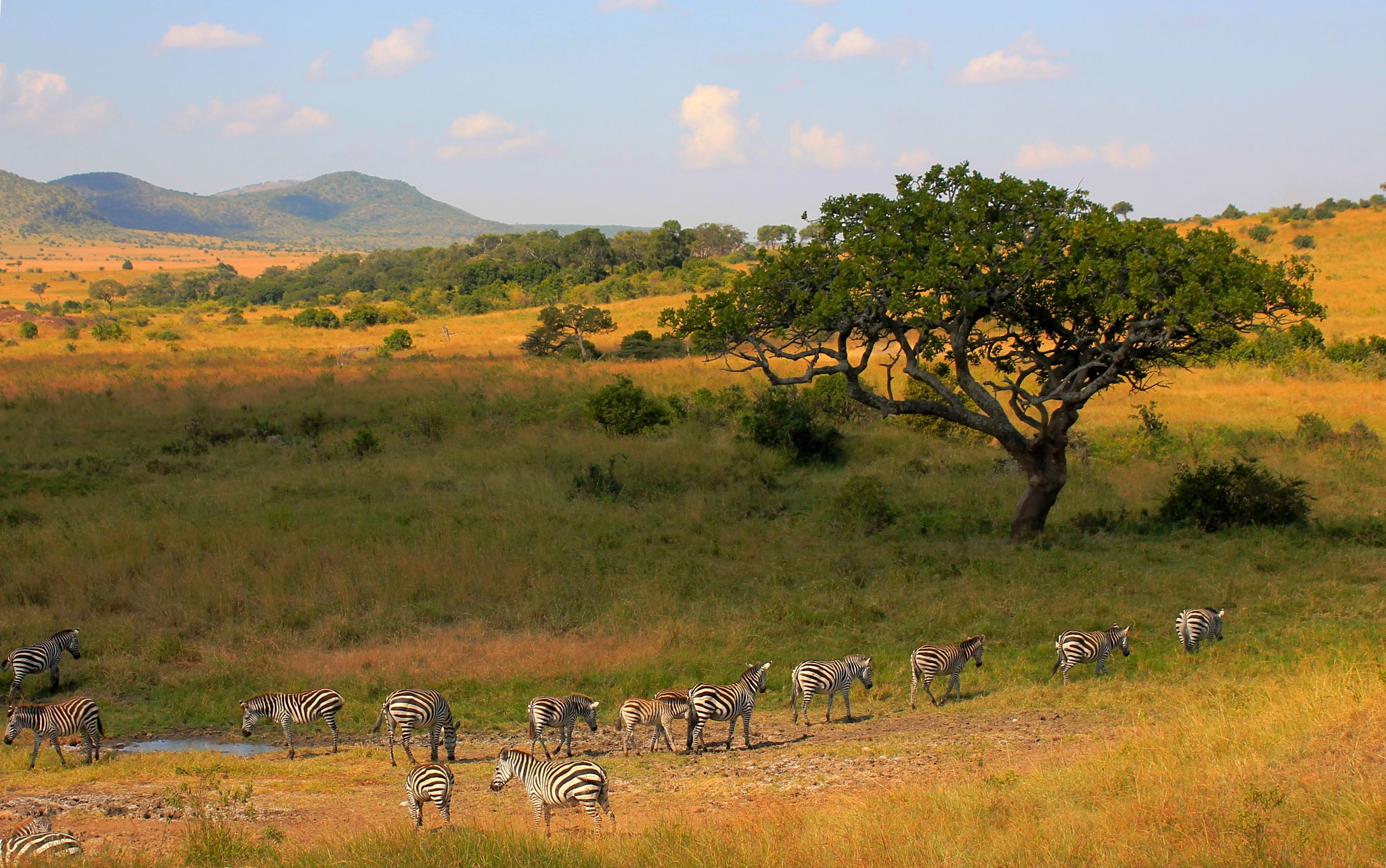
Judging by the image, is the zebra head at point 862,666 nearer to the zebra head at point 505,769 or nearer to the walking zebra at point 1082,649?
the walking zebra at point 1082,649

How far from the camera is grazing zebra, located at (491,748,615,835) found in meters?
5.97

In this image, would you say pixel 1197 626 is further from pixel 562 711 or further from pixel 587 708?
pixel 562 711

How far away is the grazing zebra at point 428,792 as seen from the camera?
616cm

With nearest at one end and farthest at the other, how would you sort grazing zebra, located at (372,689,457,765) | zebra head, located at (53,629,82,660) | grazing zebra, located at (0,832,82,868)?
grazing zebra, located at (0,832,82,868)
grazing zebra, located at (372,689,457,765)
zebra head, located at (53,629,82,660)

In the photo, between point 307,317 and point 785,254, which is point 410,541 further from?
point 307,317

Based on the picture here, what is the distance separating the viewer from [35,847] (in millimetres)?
5262

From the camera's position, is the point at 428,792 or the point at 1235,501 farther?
the point at 1235,501

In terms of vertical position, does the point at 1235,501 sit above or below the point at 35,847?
above

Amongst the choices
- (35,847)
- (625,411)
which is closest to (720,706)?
(35,847)

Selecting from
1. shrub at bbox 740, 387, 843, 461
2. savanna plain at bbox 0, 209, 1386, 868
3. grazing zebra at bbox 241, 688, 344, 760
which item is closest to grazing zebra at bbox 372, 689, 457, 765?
savanna plain at bbox 0, 209, 1386, 868

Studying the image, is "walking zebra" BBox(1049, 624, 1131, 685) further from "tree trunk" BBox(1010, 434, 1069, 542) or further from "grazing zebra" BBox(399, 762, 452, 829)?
"grazing zebra" BBox(399, 762, 452, 829)

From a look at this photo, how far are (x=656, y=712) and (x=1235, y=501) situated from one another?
11349 mm

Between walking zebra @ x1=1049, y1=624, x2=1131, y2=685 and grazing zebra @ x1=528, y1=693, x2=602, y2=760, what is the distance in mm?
4611

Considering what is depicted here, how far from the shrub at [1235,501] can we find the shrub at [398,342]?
31.5 m
